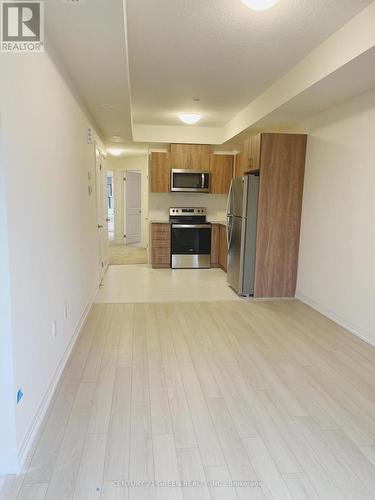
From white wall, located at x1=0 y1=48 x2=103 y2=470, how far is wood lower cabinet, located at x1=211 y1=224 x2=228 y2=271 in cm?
346

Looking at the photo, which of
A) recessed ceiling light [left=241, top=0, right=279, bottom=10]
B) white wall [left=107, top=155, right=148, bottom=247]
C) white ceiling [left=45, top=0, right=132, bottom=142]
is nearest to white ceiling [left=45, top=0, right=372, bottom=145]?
white ceiling [left=45, top=0, right=132, bottom=142]

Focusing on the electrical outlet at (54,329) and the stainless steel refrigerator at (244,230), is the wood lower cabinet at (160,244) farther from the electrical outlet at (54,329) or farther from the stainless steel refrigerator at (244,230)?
the electrical outlet at (54,329)

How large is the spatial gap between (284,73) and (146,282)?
3.45m

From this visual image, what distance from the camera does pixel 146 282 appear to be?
17.5 feet

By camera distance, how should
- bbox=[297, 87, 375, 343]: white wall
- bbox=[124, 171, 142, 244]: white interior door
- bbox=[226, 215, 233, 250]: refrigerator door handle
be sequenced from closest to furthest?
bbox=[297, 87, 375, 343]: white wall, bbox=[226, 215, 233, 250]: refrigerator door handle, bbox=[124, 171, 142, 244]: white interior door

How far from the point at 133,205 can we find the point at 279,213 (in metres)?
5.82

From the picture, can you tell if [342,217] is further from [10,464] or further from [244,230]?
[10,464]

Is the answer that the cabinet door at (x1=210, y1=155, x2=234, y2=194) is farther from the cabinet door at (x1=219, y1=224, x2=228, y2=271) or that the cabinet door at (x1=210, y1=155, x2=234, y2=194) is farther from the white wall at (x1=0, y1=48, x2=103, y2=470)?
the white wall at (x1=0, y1=48, x2=103, y2=470)

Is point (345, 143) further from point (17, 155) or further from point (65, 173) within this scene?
point (17, 155)

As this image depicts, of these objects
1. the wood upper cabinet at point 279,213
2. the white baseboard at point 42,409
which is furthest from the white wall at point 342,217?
the white baseboard at point 42,409

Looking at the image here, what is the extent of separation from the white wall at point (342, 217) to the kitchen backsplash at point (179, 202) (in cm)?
268

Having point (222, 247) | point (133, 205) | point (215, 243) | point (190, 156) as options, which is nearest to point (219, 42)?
point (190, 156)

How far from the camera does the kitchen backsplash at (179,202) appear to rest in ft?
22.1

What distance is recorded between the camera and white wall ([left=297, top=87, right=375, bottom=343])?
10.5 ft
